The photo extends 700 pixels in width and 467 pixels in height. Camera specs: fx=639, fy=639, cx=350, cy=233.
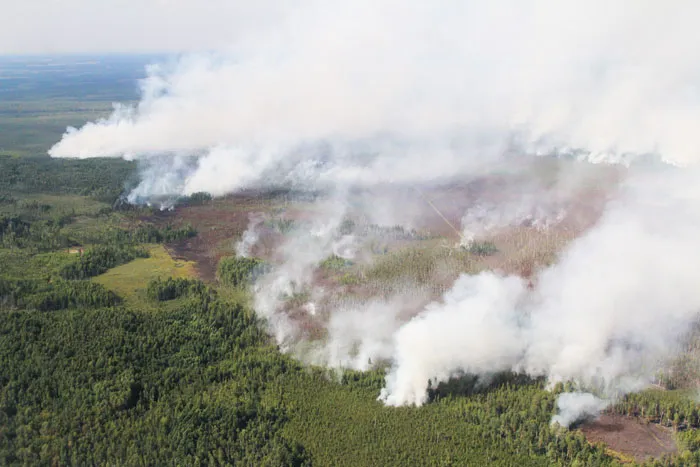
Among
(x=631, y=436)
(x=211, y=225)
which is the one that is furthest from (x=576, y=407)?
(x=211, y=225)

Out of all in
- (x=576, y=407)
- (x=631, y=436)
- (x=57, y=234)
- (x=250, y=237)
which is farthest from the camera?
(x=250, y=237)

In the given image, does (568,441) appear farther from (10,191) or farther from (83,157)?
(83,157)

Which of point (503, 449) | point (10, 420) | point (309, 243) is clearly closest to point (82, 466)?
point (10, 420)

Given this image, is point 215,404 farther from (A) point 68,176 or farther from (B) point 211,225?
(A) point 68,176

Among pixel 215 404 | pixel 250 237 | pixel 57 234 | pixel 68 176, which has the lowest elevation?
pixel 215 404

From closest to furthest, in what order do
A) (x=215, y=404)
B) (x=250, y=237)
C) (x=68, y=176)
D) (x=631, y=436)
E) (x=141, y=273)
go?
(x=631, y=436)
(x=215, y=404)
(x=141, y=273)
(x=250, y=237)
(x=68, y=176)

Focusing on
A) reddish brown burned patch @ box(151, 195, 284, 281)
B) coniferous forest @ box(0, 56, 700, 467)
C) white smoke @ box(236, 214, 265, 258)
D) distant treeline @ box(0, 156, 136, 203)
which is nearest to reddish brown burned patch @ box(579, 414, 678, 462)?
coniferous forest @ box(0, 56, 700, 467)
